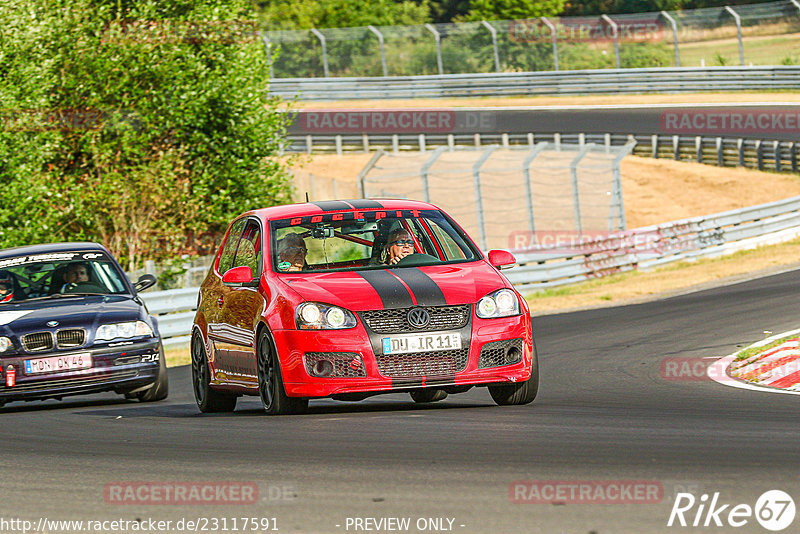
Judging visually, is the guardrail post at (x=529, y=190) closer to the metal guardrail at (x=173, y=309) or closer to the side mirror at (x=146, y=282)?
the metal guardrail at (x=173, y=309)

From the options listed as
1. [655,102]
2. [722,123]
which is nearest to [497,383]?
[722,123]

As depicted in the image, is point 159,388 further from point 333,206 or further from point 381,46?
point 381,46

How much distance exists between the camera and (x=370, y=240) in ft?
34.4

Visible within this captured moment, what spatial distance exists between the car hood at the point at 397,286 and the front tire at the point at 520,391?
0.70m

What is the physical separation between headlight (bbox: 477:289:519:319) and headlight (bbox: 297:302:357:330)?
931mm

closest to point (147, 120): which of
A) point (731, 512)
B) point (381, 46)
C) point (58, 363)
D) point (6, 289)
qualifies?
point (6, 289)

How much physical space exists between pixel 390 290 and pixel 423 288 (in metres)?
0.23

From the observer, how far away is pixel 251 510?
19.9 ft

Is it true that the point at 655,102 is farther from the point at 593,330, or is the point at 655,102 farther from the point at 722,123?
the point at 593,330

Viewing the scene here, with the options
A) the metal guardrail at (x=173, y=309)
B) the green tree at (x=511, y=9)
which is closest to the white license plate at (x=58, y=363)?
the metal guardrail at (x=173, y=309)

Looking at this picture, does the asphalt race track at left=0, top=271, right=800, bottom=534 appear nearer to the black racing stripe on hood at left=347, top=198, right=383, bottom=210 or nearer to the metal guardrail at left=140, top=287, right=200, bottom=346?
the black racing stripe on hood at left=347, top=198, right=383, bottom=210

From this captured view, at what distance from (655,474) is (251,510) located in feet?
6.33

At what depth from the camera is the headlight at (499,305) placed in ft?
30.4

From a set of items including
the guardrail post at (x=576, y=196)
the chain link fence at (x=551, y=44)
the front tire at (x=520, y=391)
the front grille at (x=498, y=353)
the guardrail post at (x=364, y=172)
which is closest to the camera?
the front grille at (x=498, y=353)
